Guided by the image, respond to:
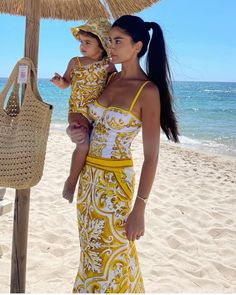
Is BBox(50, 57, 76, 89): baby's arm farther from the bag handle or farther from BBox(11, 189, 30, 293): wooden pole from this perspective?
BBox(11, 189, 30, 293): wooden pole

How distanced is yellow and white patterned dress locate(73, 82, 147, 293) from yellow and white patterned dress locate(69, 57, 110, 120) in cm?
6

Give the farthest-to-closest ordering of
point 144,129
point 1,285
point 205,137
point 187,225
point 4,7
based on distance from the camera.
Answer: point 205,137, point 187,225, point 1,285, point 4,7, point 144,129

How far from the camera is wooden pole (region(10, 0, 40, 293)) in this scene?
1.93 metres

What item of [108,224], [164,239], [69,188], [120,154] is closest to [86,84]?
[120,154]

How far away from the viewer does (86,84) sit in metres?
1.88

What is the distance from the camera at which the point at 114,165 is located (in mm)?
1809

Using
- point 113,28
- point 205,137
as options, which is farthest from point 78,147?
point 205,137

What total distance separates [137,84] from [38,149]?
1.81ft

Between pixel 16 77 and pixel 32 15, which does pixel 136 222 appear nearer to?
pixel 16 77

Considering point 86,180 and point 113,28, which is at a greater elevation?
point 113,28

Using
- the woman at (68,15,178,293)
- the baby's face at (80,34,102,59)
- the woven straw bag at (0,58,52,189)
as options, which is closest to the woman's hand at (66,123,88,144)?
the woman at (68,15,178,293)

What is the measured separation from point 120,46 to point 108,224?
2.68ft

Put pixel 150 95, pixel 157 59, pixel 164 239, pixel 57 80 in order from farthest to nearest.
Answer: pixel 164 239
pixel 57 80
pixel 157 59
pixel 150 95

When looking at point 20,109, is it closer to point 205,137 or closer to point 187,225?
point 187,225
